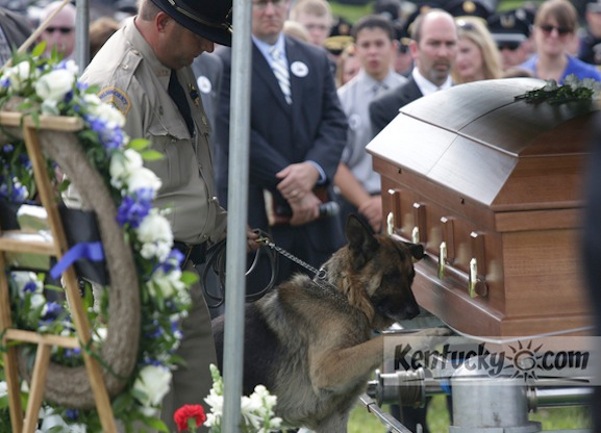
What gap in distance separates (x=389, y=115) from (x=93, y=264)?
418cm

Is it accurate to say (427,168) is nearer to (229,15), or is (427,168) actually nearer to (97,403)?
(229,15)

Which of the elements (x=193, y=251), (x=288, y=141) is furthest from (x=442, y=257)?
(x=288, y=141)

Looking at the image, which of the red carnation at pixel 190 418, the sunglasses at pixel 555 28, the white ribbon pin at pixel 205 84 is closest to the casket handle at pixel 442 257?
the red carnation at pixel 190 418

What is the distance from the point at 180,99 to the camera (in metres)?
4.49

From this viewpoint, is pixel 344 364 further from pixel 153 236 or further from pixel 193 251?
pixel 153 236

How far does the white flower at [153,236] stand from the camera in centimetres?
297

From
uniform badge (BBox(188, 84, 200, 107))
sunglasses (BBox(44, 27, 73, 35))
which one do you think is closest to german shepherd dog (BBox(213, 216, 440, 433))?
uniform badge (BBox(188, 84, 200, 107))

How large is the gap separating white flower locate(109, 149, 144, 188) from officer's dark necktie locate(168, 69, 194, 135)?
4.74 ft

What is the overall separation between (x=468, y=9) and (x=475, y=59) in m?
4.36

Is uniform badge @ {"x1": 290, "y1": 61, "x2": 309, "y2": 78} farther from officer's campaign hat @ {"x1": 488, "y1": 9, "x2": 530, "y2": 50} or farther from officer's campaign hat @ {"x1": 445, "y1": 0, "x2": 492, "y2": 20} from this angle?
officer's campaign hat @ {"x1": 445, "y1": 0, "x2": 492, "y2": 20}

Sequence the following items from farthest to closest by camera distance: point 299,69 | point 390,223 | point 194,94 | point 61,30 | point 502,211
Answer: point 61,30 < point 299,69 < point 390,223 < point 194,94 < point 502,211

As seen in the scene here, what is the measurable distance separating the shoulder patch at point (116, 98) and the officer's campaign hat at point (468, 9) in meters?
8.37

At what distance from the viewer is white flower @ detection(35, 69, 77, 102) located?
3.02 m

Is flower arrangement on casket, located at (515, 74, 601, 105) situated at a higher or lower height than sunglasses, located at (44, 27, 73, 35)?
lower
